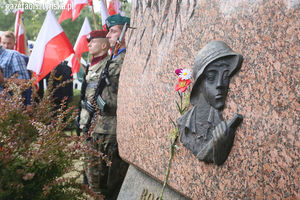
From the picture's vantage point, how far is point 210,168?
5.28 ft

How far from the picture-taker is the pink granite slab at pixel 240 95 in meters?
1.24

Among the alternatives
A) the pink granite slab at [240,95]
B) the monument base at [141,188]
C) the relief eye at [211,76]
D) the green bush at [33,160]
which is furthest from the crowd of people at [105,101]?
the green bush at [33,160]

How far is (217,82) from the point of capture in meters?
1.52

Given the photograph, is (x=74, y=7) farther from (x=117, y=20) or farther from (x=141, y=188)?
(x=141, y=188)

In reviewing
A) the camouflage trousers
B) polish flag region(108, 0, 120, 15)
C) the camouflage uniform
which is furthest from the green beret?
polish flag region(108, 0, 120, 15)

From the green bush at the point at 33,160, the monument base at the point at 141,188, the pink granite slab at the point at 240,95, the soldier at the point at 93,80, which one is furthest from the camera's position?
the soldier at the point at 93,80

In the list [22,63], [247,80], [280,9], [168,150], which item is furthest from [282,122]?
[22,63]

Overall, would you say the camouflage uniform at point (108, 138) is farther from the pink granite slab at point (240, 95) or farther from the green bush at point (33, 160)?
the green bush at point (33, 160)

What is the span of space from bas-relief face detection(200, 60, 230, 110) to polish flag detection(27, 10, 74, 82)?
317 centimetres

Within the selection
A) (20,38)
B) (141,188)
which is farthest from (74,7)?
(141,188)

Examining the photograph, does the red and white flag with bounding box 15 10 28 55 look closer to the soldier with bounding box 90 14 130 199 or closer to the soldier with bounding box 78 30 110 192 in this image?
the soldier with bounding box 78 30 110 192

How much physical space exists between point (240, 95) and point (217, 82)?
0.14 metres

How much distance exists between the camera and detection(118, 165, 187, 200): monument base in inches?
82.7

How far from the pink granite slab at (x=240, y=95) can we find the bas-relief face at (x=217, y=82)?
4cm
